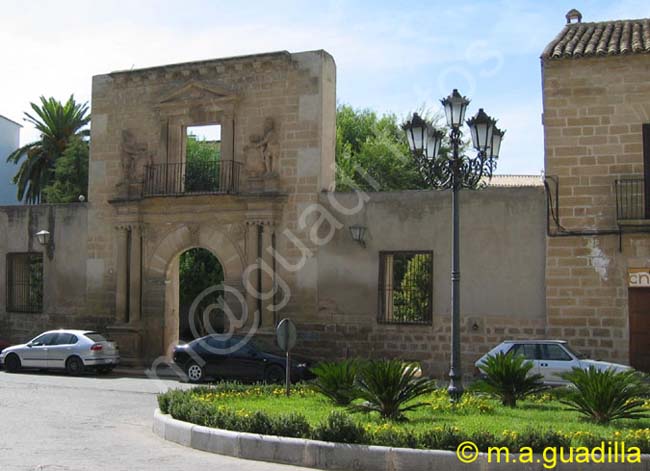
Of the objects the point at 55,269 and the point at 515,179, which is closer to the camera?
the point at 55,269

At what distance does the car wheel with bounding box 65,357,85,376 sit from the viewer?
20.9 meters

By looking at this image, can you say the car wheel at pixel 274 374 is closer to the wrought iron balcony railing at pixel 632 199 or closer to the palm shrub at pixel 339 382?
the palm shrub at pixel 339 382

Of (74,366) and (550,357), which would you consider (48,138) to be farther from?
(550,357)

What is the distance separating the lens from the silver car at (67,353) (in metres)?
20.9

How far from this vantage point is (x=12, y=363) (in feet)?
71.8

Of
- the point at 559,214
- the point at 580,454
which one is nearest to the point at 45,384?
the point at 559,214

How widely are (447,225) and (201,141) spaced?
2325 centimetres

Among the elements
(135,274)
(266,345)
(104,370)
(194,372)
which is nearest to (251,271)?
(266,345)

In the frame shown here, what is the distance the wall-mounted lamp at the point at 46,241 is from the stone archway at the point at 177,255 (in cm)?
360

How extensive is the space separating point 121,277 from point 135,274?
1.30ft

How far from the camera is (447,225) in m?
19.7

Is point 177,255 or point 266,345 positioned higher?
point 177,255

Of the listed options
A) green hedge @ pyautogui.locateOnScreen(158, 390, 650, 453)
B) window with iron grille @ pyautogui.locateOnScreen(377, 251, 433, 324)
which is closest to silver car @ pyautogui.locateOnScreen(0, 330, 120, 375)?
window with iron grille @ pyautogui.locateOnScreen(377, 251, 433, 324)

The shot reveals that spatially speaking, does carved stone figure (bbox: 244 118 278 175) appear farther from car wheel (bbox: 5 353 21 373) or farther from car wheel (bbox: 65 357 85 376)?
car wheel (bbox: 5 353 21 373)
